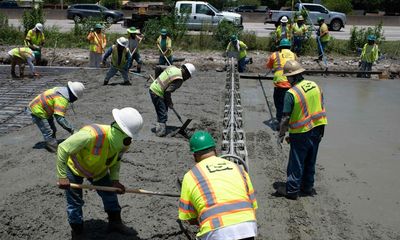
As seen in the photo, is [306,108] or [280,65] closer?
[306,108]

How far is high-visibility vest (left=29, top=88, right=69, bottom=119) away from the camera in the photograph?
21.0 feet

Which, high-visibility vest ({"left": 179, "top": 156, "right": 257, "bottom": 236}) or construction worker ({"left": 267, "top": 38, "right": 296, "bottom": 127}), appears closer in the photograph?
high-visibility vest ({"left": 179, "top": 156, "right": 257, "bottom": 236})

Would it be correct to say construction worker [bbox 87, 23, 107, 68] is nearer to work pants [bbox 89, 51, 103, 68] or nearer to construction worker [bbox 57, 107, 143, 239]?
work pants [bbox 89, 51, 103, 68]

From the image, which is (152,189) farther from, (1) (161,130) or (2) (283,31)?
(2) (283,31)

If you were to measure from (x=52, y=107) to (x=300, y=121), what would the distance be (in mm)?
3447

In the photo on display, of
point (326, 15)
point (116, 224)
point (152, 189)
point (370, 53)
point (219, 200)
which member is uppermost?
point (326, 15)

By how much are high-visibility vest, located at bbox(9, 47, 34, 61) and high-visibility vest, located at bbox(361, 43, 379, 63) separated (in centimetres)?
922

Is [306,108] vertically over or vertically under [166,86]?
over

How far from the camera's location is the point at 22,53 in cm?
1196

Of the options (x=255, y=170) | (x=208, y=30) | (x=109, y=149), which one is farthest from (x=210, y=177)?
(x=208, y=30)

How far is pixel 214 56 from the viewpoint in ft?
52.0

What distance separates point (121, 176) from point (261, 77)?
8010 millimetres

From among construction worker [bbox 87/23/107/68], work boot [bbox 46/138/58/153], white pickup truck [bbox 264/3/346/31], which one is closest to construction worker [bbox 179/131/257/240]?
work boot [bbox 46/138/58/153]

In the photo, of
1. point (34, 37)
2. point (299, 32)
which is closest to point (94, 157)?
point (34, 37)
